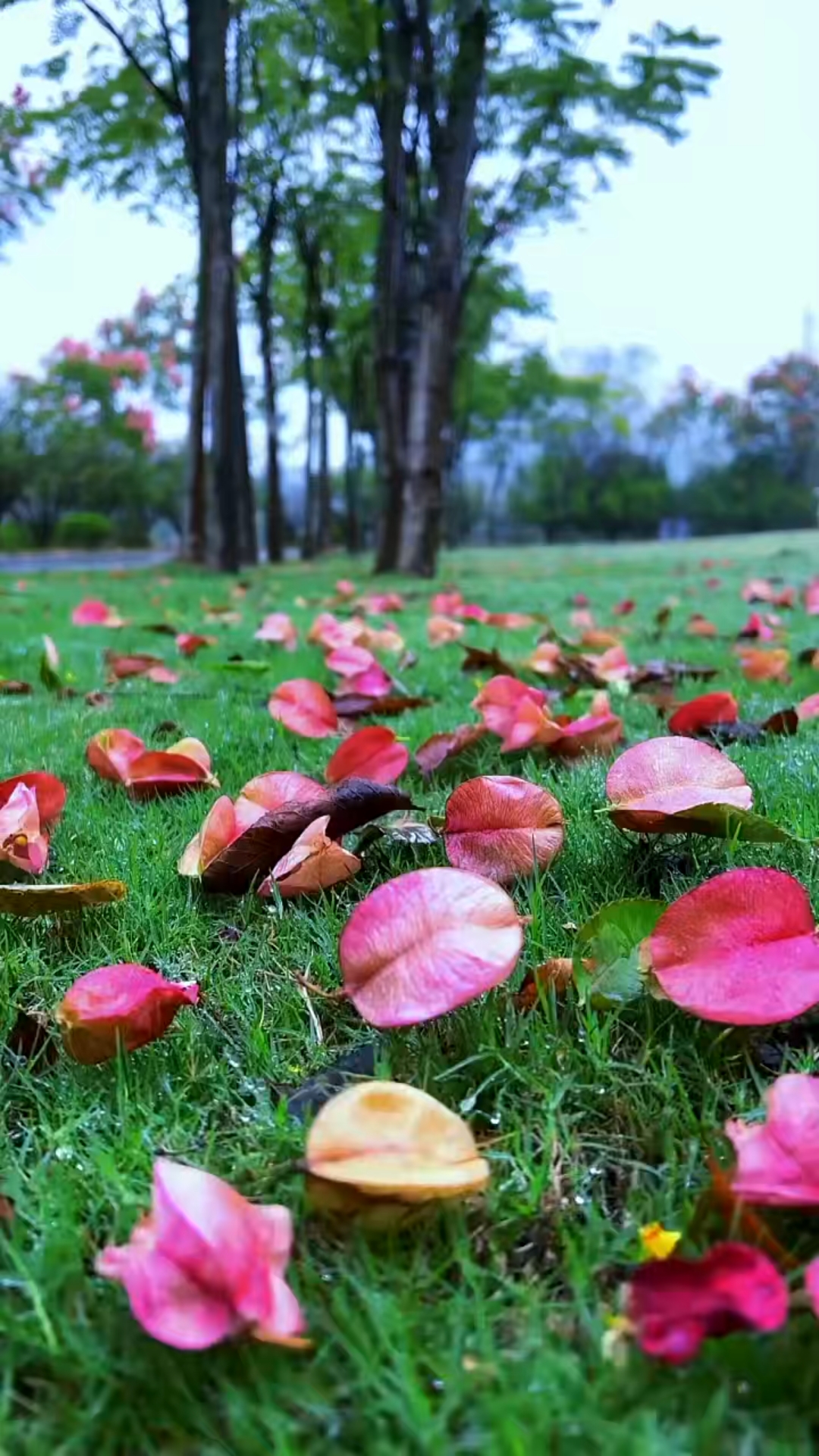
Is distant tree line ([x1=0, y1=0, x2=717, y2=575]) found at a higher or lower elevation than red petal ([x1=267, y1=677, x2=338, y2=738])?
higher

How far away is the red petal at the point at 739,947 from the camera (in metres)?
0.76

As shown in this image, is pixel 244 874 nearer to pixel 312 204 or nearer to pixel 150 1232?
pixel 150 1232

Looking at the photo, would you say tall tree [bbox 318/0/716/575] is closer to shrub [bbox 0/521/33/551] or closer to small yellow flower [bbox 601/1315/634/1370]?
small yellow flower [bbox 601/1315/634/1370]

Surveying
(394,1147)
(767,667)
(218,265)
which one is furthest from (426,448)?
(394,1147)

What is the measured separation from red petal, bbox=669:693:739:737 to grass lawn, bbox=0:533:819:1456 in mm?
256

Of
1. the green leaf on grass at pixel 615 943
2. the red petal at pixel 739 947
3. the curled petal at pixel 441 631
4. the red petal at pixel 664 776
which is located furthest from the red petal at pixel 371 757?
the curled petal at pixel 441 631

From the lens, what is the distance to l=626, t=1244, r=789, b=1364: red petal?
1.71ft

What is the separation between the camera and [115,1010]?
0.83m

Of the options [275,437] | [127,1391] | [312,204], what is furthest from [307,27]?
[127,1391]

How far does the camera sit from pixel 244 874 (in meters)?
1.19

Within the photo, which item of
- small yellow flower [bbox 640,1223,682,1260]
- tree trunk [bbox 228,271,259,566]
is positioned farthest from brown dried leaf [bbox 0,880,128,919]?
tree trunk [bbox 228,271,259,566]

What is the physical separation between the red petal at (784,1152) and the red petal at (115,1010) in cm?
48

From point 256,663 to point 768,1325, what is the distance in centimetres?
237

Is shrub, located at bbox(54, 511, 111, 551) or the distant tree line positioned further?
shrub, located at bbox(54, 511, 111, 551)
